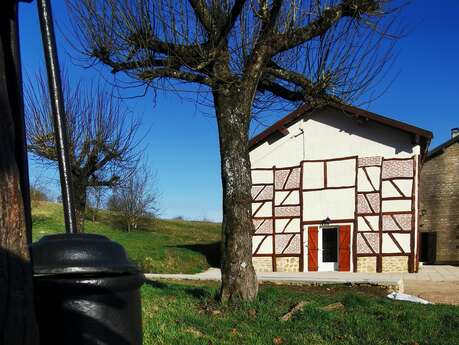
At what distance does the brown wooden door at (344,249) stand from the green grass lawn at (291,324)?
11.2m

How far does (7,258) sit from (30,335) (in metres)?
0.20

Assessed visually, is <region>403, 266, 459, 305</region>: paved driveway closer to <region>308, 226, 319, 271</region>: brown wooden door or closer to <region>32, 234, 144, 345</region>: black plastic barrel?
<region>308, 226, 319, 271</region>: brown wooden door

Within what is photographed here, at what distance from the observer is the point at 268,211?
757 inches

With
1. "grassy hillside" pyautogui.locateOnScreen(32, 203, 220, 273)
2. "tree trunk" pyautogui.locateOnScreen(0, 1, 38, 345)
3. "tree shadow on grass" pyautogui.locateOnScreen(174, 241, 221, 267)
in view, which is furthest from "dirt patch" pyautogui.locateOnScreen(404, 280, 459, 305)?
"tree trunk" pyautogui.locateOnScreen(0, 1, 38, 345)

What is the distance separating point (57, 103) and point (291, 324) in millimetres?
4397

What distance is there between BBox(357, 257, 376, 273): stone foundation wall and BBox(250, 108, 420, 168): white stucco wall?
3924mm

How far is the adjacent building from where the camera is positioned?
22906mm

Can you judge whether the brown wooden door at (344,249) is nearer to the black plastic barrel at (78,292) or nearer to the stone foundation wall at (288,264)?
the stone foundation wall at (288,264)

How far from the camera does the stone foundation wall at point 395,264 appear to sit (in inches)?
675

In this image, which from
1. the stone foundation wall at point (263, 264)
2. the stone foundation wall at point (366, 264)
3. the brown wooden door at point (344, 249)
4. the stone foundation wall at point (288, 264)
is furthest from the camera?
the stone foundation wall at point (263, 264)

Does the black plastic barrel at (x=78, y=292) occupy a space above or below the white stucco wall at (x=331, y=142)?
below

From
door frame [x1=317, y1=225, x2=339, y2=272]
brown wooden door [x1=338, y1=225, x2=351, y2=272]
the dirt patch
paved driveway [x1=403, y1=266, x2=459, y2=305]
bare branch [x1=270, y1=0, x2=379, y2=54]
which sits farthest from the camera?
door frame [x1=317, y1=225, x2=339, y2=272]

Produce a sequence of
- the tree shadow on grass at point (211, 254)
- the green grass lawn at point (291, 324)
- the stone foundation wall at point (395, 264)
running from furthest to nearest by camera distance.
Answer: the tree shadow on grass at point (211, 254) < the stone foundation wall at point (395, 264) < the green grass lawn at point (291, 324)

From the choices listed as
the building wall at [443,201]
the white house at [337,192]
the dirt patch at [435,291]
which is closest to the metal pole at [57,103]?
the dirt patch at [435,291]
